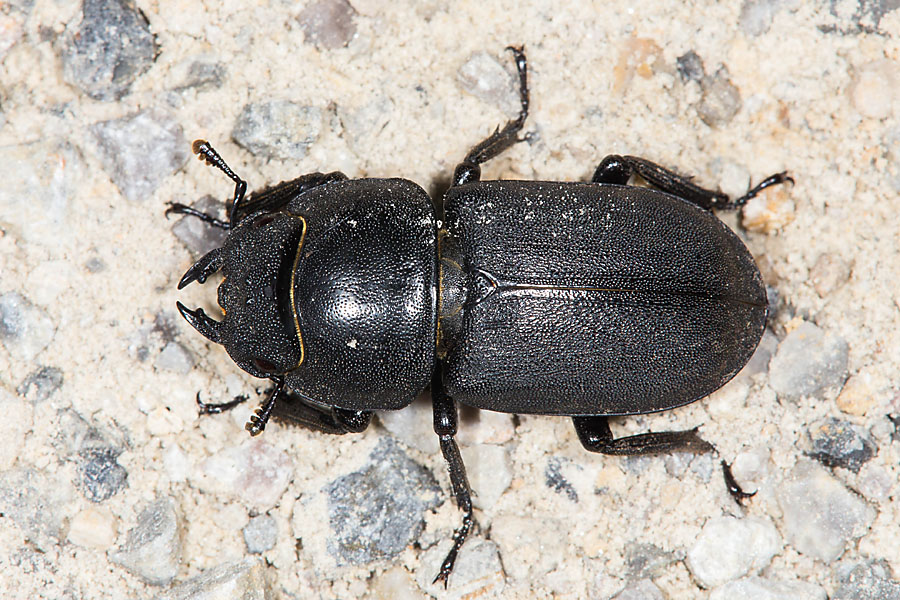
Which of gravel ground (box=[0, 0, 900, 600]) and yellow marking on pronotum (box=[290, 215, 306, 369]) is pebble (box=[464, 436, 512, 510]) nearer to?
gravel ground (box=[0, 0, 900, 600])

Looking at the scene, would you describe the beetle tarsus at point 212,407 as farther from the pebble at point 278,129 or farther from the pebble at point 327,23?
the pebble at point 327,23

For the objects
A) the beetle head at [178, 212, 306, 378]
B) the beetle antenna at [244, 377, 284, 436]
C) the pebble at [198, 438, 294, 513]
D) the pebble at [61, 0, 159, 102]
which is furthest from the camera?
the pebble at [61, 0, 159, 102]

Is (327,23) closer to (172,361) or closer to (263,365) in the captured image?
(263,365)

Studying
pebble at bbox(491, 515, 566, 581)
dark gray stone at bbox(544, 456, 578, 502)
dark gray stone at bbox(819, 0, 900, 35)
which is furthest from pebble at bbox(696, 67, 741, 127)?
pebble at bbox(491, 515, 566, 581)

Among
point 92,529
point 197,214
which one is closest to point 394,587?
point 92,529

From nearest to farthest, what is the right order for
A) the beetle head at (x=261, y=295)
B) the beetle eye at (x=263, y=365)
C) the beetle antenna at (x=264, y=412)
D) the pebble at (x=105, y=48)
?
1. the beetle head at (x=261, y=295)
2. the beetle eye at (x=263, y=365)
3. the beetle antenna at (x=264, y=412)
4. the pebble at (x=105, y=48)

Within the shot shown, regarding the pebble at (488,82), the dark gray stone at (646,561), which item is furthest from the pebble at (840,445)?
the pebble at (488,82)
